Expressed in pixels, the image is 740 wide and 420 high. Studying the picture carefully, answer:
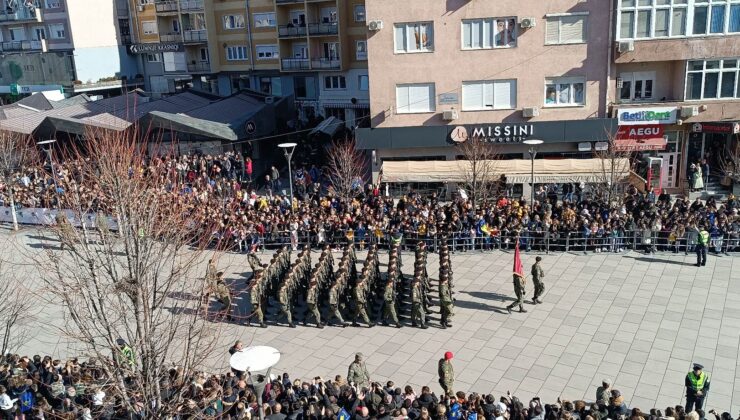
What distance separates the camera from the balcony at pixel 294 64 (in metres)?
45.0

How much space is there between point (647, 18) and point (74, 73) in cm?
4644

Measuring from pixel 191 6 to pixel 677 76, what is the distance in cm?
3387

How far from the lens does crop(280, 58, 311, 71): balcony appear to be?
45031 millimetres

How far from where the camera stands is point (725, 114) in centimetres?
2895

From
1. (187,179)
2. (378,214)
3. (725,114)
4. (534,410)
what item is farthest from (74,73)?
(534,410)

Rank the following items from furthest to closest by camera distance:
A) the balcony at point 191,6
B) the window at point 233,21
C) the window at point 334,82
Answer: the balcony at point 191,6 → the window at point 233,21 → the window at point 334,82

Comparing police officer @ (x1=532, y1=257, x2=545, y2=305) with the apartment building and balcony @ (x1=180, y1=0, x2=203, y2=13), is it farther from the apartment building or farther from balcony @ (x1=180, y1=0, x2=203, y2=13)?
balcony @ (x1=180, y1=0, x2=203, y2=13)

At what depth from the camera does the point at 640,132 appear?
30.1 meters

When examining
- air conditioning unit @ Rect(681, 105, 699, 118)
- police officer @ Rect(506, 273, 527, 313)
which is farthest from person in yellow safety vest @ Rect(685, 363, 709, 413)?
air conditioning unit @ Rect(681, 105, 699, 118)

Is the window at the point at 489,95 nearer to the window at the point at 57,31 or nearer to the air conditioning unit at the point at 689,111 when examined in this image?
the air conditioning unit at the point at 689,111

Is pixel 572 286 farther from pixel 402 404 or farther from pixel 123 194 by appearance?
pixel 123 194

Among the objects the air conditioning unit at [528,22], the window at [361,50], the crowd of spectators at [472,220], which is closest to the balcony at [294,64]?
the window at [361,50]

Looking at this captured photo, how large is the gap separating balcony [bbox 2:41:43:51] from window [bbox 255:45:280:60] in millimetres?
22503

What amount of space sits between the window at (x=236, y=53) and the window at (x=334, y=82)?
7.10m
